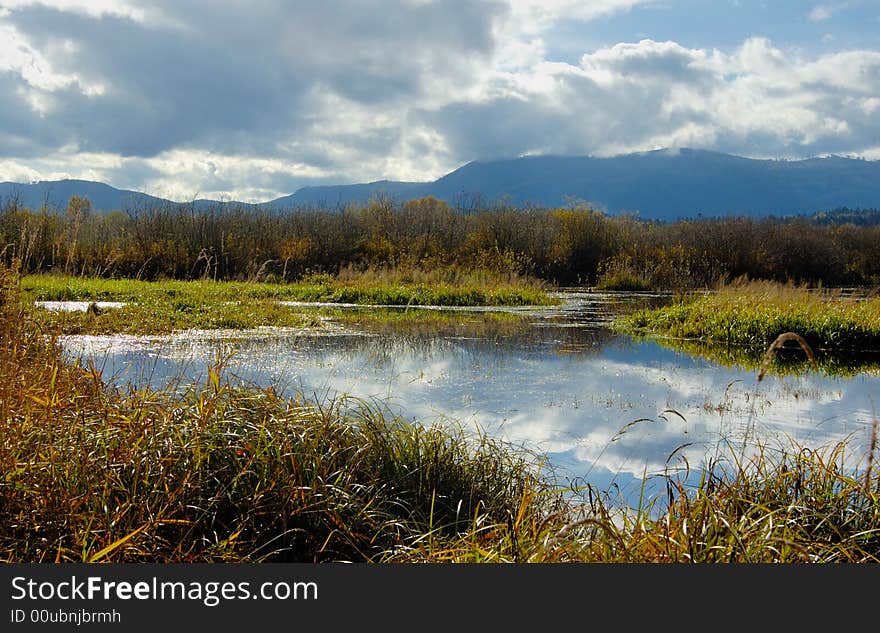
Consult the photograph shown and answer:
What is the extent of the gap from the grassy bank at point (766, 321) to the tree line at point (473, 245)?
11099 mm

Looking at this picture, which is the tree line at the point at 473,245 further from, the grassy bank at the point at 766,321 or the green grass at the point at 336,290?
the grassy bank at the point at 766,321

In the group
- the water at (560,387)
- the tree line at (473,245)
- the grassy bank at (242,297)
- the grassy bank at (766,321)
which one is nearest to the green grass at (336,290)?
the grassy bank at (242,297)

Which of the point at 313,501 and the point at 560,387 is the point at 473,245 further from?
the point at 313,501

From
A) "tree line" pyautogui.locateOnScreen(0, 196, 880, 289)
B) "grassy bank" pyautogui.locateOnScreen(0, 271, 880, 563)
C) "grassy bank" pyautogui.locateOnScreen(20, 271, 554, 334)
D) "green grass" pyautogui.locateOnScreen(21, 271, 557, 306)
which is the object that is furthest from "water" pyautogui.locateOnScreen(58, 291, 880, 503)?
"tree line" pyautogui.locateOnScreen(0, 196, 880, 289)

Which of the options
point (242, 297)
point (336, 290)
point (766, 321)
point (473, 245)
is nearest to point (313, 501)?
point (766, 321)

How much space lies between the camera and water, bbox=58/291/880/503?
5.78m

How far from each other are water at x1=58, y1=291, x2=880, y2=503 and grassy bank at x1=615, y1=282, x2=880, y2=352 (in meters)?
1.67

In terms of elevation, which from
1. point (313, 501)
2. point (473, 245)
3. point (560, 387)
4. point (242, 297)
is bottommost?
point (560, 387)

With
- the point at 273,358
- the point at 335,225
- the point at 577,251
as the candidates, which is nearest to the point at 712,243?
the point at 577,251

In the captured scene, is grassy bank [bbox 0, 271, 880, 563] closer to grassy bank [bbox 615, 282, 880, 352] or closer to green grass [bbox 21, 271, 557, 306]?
grassy bank [bbox 615, 282, 880, 352]

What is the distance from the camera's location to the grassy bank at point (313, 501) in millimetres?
3154

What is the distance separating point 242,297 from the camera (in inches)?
703

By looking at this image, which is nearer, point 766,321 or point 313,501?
point 313,501

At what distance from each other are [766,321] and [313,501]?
11.8m
